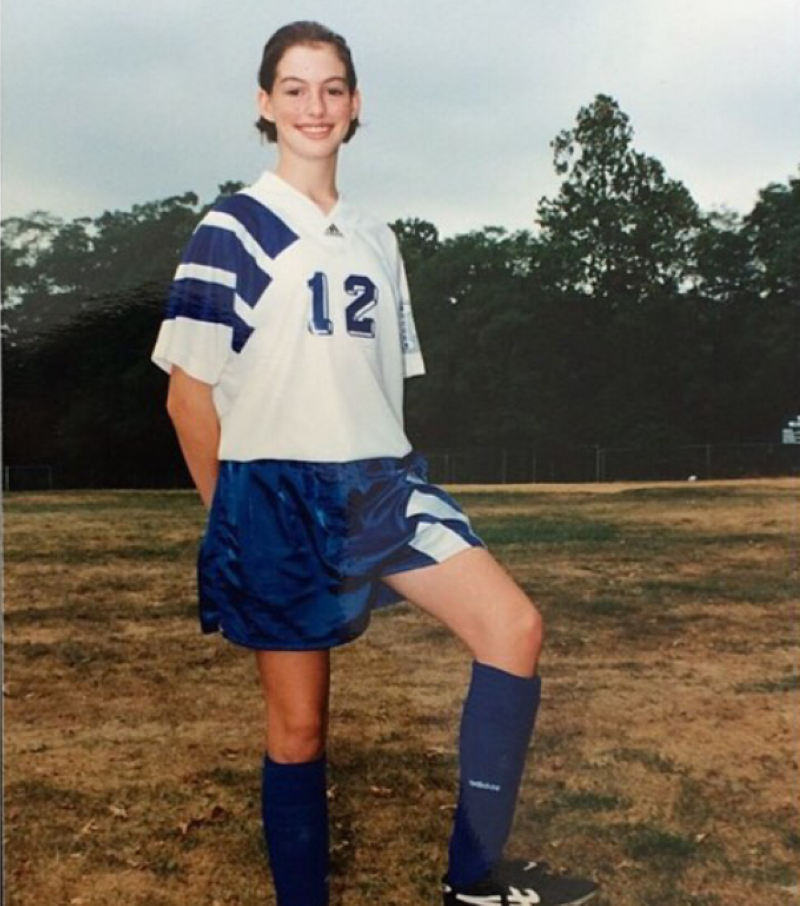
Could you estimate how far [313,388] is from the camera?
2275mm

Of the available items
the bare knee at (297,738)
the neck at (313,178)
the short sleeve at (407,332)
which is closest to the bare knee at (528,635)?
the bare knee at (297,738)

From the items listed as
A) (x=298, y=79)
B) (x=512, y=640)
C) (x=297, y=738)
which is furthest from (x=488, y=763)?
(x=298, y=79)

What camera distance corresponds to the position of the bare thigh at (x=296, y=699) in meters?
2.34

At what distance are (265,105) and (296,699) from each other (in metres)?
1.21

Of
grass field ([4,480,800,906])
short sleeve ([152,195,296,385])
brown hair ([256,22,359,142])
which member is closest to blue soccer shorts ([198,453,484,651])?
grass field ([4,480,800,906])

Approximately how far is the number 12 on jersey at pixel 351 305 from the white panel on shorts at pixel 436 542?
399mm

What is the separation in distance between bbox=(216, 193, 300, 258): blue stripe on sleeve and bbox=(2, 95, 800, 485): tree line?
0.08 meters

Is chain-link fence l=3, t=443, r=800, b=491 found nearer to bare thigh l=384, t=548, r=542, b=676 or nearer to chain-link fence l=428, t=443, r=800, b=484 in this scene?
chain-link fence l=428, t=443, r=800, b=484

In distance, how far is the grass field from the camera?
7.99 ft

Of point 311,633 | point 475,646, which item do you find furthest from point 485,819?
point 311,633

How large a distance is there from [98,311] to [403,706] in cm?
107

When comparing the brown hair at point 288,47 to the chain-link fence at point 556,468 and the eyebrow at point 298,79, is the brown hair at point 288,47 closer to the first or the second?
the eyebrow at point 298,79

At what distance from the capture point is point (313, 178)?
7.80 ft

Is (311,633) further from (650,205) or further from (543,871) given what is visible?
(650,205)
